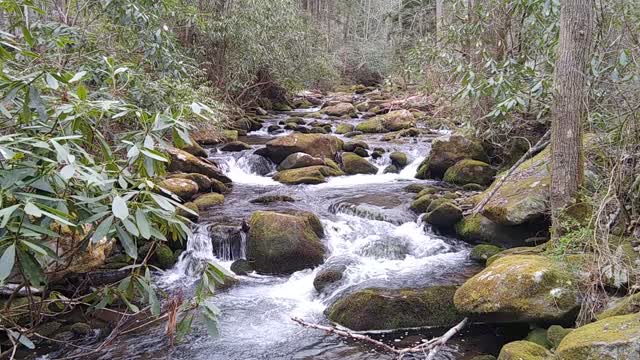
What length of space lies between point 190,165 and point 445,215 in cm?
527

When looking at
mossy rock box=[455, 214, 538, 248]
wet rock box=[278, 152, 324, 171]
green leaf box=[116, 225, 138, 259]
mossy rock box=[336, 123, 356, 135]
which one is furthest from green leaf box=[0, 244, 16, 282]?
mossy rock box=[336, 123, 356, 135]

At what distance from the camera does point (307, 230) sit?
7238 millimetres

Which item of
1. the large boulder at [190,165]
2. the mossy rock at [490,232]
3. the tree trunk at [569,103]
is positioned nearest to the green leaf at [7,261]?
the tree trunk at [569,103]

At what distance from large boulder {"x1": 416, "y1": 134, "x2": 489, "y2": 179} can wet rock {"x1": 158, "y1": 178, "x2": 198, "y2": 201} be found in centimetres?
510

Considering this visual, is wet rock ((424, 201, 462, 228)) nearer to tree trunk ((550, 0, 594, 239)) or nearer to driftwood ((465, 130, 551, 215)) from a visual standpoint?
driftwood ((465, 130, 551, 215))

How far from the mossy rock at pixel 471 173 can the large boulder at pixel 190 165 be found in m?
4.91

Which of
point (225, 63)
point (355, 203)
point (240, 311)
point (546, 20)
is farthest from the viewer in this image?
point (225, 63)

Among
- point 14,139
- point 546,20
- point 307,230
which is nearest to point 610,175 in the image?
point 546,20

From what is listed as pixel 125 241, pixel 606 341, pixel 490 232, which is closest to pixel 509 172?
pixel 490 232

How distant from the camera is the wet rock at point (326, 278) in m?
6.07

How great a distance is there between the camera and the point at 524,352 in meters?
3.61

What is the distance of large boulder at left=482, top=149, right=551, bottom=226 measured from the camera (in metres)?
6.14

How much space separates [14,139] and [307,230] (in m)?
5.45

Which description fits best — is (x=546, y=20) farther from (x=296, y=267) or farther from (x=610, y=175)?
(x=296, y=267)
